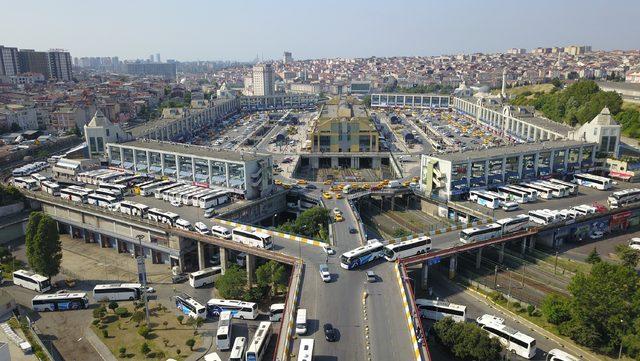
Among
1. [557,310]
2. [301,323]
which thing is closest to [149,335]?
[301,323]

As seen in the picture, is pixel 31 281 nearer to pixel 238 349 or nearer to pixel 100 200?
pixel 100 200

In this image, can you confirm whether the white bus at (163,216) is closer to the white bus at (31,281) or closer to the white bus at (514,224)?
the white bus at (31,281)

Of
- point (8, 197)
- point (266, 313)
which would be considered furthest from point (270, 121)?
point (266, 313)

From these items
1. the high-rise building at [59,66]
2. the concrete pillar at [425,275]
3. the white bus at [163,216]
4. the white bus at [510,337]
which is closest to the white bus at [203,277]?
the white bus at [163,216]

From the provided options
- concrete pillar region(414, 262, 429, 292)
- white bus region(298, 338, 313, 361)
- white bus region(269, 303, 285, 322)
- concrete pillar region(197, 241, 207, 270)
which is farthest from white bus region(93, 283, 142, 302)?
concrete pillar region(414, 262, 429, 292)

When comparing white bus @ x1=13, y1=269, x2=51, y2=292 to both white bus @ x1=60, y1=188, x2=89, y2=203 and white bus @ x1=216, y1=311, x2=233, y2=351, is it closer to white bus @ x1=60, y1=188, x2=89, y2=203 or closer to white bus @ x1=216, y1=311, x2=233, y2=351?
white bus @ x1=60, y1=188, x2=89, y2=203
